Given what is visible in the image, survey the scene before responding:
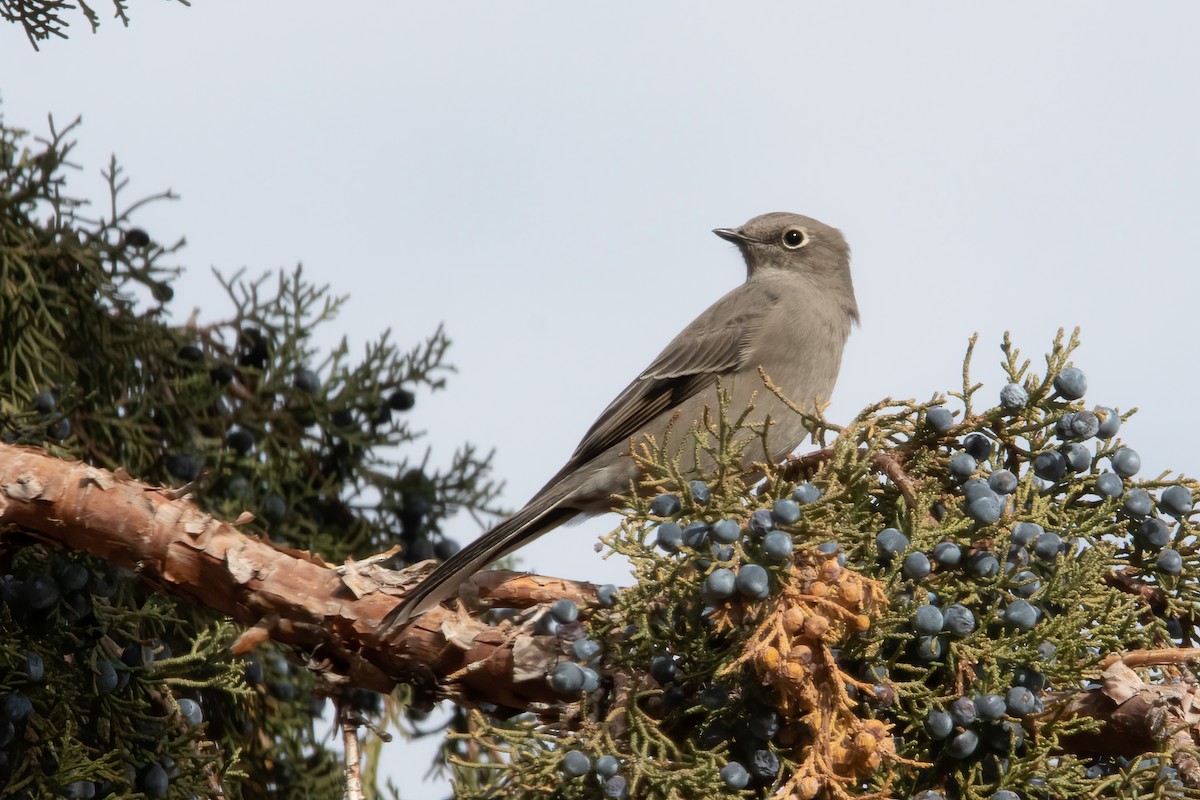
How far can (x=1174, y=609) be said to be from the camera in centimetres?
Answer: 420

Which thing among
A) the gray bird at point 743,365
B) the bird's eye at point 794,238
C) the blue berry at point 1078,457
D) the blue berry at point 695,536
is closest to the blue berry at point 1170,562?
the blue berry at point 1078,457

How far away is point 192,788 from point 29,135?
3.25 metres

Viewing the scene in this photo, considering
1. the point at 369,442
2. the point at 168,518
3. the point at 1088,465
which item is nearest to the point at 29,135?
the point at 369,442

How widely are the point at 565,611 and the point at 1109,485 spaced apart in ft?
5.62

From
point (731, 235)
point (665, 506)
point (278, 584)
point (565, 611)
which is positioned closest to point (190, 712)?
point (278, 584)

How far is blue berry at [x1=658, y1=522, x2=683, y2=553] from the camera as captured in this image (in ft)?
12.1

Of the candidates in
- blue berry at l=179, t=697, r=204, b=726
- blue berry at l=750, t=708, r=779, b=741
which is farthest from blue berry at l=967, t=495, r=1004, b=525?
blue berry at l=179, t=697, r=204, b=726

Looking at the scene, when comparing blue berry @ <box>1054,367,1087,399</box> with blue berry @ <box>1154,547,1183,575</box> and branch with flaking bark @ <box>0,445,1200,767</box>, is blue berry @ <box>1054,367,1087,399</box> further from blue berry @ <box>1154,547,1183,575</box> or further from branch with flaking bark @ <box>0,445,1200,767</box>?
branch with flaking bark @ <box>0,445,1200,767</box>

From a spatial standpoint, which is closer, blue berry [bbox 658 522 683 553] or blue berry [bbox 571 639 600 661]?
blue berry [bbox 658 522 683 553]

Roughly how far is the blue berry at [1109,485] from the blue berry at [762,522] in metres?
1.25

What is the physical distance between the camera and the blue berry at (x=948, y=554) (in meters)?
3.76

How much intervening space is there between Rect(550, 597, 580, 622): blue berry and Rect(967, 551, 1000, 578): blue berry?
46.4 inches

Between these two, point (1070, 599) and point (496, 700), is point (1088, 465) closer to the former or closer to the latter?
point (1070, 599)

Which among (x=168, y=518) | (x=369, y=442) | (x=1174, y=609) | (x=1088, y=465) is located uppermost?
(x=369, y=442)
